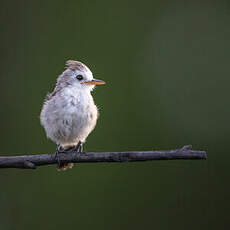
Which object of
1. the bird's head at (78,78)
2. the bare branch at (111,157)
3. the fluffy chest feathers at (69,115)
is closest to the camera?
the bare branch at (111,157)

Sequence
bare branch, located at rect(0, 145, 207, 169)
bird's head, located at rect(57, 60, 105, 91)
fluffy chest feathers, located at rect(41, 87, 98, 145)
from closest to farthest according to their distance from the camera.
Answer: bare branch, located at rect(0, 145, 207, 169)
fluffy chest feathers, located at rect(41, 87, 98, 145)
bird's head, located at rect(57, 60, 105, 91)

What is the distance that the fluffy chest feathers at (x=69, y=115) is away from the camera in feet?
22.2

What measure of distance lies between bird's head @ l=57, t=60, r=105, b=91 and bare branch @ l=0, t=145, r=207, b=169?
6.06 ft

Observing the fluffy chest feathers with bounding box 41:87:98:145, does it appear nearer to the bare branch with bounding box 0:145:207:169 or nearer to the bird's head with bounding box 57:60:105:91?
the bird's head with bounding box 57:60:105:91

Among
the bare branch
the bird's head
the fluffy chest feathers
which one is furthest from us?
the bird's head

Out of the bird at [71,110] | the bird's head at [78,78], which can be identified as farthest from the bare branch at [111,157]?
the bird's head at [78,78]

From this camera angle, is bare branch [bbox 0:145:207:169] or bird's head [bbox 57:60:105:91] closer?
bare branch [bbox 0:145:207:169]

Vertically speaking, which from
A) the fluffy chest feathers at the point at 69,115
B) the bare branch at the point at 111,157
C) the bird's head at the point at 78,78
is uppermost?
the bird's head at the point at 78,78

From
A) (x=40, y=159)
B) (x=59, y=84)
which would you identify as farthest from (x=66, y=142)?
(x=40, y=159)

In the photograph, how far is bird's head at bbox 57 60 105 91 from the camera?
7238 mm

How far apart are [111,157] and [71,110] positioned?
1.88 meters

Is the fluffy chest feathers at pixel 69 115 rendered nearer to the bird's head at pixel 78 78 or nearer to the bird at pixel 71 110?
the bird at pixel 71 110

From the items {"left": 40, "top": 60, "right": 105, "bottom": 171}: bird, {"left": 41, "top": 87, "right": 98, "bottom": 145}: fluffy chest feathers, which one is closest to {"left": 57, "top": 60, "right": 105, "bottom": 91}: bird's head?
{"left": 40, "top": 60, "right": 105, "bottom": 171}: bird

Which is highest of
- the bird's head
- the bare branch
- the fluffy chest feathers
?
the bird's head
